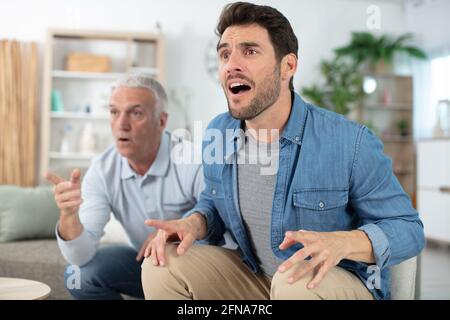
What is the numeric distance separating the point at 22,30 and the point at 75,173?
682 mm

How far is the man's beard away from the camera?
0.71m

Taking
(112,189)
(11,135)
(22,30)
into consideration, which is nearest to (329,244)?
(112,189)

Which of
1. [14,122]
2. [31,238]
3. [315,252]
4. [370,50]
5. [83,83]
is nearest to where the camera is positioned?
[315,252]

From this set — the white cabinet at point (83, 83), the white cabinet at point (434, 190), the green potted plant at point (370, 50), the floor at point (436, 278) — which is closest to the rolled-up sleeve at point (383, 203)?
the floor at point (436, 278)

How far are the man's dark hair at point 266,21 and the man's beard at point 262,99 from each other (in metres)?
0.03

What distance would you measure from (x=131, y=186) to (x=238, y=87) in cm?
47

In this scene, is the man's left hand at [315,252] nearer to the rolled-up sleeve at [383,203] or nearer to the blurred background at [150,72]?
the rolled-up sleeve at [383,203]

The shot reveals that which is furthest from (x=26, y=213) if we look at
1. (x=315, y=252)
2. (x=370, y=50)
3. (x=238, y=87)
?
(x=370, y=50)

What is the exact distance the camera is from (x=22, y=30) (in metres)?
1.25

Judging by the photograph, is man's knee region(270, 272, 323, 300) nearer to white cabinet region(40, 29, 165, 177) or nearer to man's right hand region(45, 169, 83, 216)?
man's right hand region(45, 169, 83, 216)

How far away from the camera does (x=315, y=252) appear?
60 centimetres

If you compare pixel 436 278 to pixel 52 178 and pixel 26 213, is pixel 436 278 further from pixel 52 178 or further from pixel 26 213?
pixel 26 213

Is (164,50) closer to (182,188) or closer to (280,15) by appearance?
(182,188)

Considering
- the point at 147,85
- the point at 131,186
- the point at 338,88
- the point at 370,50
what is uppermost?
the point at 370,50
